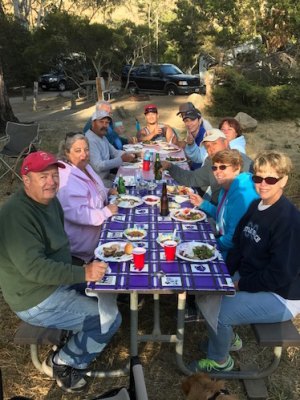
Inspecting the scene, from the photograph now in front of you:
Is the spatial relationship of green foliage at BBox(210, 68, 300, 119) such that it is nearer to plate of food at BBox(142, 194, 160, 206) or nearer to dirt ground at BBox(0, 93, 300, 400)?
plate of food at BBox(142, 194, 160, 206)

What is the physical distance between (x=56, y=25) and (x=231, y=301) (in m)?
20.5

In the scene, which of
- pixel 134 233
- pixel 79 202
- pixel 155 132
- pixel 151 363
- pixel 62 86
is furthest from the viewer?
pixel 62 86

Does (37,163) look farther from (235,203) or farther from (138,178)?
(138,178)

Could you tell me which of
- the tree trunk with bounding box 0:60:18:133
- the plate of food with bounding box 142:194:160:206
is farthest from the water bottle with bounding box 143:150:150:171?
the tree trunk with bounding box 0:60:18:133

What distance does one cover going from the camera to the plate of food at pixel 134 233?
3006mm

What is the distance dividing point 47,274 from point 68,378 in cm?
94

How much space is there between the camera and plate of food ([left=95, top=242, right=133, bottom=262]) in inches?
106

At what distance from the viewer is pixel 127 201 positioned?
12.5ft

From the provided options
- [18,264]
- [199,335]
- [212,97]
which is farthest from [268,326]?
[212,97]

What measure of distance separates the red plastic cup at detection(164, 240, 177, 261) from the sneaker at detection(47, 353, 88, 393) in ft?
3.69

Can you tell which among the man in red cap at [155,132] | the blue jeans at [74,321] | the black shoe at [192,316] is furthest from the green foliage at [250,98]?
the blue jeans at [74,321]

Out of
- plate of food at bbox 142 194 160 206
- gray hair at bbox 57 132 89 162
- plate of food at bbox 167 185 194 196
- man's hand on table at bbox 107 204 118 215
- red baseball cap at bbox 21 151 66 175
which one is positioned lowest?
plate of food at bbox 167 185 194 196

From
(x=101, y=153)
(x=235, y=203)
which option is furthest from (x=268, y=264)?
(x=101, y=153)

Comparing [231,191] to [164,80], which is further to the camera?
[164,80]
